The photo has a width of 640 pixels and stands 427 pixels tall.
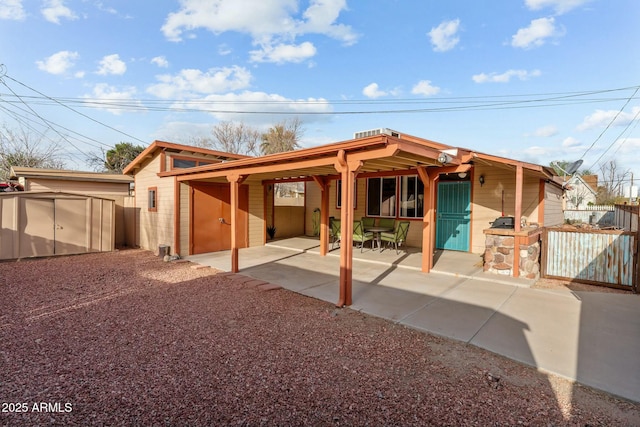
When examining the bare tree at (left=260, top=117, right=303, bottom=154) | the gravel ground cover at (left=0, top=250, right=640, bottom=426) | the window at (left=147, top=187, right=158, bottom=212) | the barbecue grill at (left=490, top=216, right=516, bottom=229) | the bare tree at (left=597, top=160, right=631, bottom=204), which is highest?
the bare tree at (left=260, top=117, right=303, bottom=154)

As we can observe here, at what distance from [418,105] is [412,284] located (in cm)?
1378

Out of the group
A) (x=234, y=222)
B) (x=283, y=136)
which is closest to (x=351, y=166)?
(x=234, y=222)

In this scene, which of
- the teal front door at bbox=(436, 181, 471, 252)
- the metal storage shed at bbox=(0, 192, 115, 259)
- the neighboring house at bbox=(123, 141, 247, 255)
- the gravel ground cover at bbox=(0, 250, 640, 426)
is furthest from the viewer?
the teal front door at bbox=(436, 181, 471, 252)

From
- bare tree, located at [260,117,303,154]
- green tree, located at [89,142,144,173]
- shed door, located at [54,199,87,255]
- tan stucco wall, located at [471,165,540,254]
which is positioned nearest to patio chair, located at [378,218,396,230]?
tan stucco wall, located at [471,165,540,254]

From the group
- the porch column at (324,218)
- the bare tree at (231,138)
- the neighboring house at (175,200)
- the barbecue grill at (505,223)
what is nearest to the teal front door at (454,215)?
the barbecue grill at (505,223)

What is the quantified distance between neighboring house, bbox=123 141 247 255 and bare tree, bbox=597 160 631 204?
28762 millimetres

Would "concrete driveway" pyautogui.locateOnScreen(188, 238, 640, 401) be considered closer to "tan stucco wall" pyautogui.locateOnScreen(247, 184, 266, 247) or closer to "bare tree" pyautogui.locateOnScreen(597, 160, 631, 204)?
"tan stucco wall" pyautogui.locateOnScreen(247, 184, 266, 247)

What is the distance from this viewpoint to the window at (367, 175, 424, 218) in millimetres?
8836

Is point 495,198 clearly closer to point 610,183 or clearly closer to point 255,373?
point 255,373

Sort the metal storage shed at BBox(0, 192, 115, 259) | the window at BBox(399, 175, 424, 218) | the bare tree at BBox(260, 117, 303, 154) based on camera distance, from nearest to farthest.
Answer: the metal storage shed at BBox(0, 192, 115, 259) < the window at BBox(399, 175, 424, 218) < the bare tree at BBox(260, 117, 303, 154)

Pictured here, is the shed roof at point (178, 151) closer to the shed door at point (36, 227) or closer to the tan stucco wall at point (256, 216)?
the tan stucco wall at point (256, 216)

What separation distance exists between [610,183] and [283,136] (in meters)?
34.7

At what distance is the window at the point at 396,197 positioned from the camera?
348 inches

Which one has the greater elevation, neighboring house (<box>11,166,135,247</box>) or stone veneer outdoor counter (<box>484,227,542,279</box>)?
neighboring house (<box>11,166,135,247</box>)
